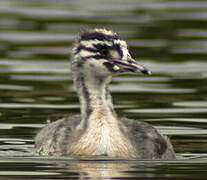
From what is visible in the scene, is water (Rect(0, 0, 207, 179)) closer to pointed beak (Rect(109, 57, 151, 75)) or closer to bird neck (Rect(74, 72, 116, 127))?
bird neck (Rect(74, 72, 116, 127))

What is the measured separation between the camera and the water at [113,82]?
1877cm

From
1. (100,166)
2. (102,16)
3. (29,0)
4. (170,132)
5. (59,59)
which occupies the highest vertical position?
(29,0)

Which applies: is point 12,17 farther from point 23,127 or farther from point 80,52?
point 80,52

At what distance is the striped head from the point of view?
19.1 meters

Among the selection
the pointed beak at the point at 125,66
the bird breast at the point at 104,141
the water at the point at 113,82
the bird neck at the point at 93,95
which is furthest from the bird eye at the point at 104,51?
the water at the point at 113,82

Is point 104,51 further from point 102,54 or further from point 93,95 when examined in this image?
point 93,95

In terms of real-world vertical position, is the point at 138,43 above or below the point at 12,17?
below

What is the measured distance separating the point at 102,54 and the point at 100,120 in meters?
1.19

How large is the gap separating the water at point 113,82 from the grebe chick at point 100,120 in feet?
0.89

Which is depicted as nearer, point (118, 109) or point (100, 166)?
point (100, 166)


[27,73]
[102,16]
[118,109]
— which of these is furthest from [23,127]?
[102,16]

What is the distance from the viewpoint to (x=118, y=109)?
2500cm

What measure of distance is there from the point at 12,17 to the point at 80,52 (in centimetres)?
2373

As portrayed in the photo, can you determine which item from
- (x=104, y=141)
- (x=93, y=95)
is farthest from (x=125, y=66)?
(x=104, y=141)
